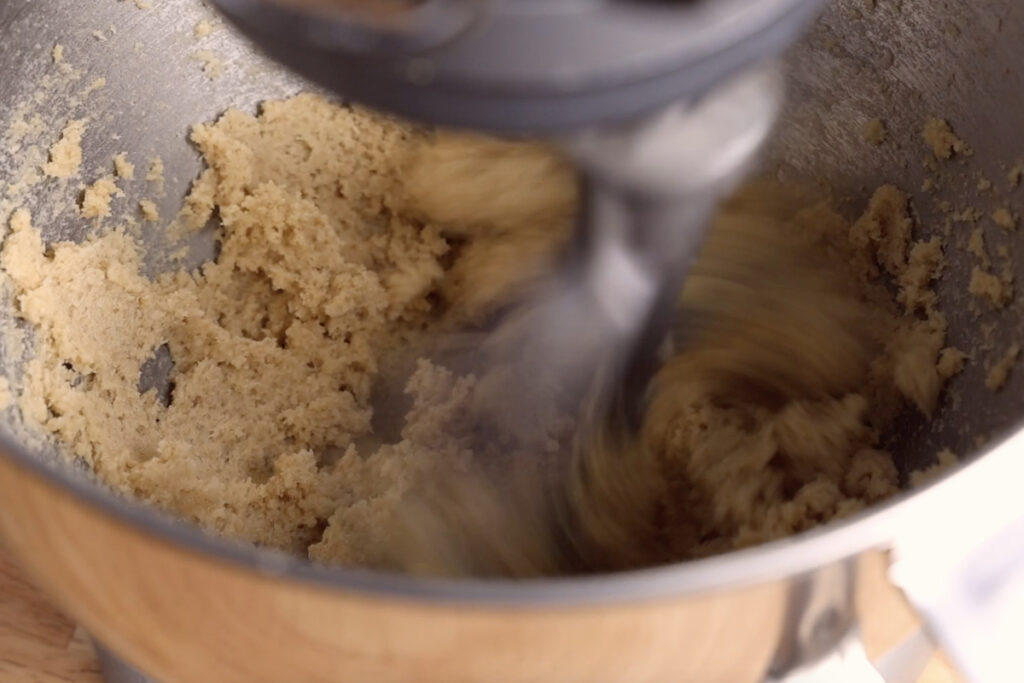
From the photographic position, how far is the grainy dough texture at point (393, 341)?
2.46ft

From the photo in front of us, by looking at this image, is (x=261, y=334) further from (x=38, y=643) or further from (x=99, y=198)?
(x=38, y=643)

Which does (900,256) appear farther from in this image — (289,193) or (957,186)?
(289,193)

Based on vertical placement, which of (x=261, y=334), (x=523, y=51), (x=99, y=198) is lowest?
(x=261, y=334)

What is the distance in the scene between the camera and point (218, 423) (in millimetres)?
817

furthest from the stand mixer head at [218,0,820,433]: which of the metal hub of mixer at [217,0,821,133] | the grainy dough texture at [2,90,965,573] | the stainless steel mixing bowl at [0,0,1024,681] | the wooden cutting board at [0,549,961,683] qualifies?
the wooden cutting board at [0,549,961,683]

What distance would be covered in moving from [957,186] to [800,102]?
16 cm

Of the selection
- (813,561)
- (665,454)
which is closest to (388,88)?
(813,561)

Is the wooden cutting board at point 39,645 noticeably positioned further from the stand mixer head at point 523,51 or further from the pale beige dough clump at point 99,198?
the stand mixer head at point 523,51

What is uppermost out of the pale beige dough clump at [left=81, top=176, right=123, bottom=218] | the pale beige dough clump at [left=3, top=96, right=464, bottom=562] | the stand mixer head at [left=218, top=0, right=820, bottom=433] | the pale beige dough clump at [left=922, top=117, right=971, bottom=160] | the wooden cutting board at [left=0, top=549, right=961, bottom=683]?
the stand mixer head at [left=218, top=0, right=820, bottom=433]

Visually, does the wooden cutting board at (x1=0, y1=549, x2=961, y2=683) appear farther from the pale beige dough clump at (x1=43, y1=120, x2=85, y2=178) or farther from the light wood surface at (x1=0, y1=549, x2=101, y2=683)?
the pale beige dough clump at (x1=43, y1=120, x2=85, y2=178)

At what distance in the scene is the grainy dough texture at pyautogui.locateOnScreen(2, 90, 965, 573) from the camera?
75cm

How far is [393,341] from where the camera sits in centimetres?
88

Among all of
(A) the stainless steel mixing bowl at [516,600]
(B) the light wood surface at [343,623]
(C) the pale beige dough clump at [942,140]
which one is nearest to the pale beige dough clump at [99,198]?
(A) the stainless steel mixing bowl at [516,600]

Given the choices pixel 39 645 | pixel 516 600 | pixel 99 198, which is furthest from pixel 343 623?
pixel 99 198
